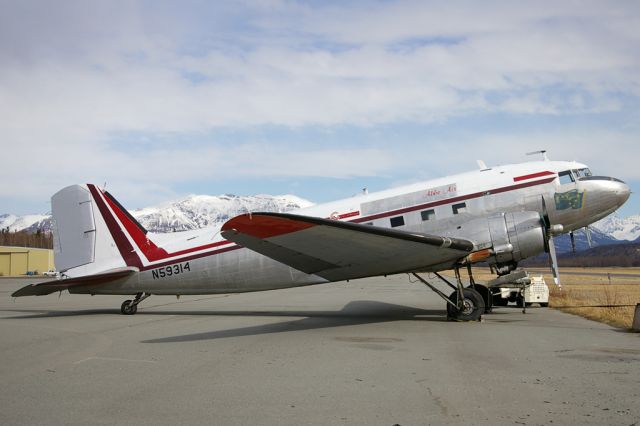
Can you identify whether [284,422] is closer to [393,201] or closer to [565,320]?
[393,201]

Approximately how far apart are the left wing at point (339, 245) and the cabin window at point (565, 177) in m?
3.58

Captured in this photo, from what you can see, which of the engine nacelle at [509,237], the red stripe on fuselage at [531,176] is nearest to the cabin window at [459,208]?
the engine nacelle at [509,237]

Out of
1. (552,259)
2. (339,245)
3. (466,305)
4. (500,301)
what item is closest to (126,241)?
(339,245)

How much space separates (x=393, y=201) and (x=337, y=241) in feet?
12.6

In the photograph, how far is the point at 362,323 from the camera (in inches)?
516

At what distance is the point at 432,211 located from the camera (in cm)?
1410

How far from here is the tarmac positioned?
5.03 metres

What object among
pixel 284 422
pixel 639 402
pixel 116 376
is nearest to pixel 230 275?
pixel 116 376

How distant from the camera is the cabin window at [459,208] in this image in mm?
13898

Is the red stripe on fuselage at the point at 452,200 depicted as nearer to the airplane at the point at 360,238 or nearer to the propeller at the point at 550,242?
the airplane at the point at 360,238

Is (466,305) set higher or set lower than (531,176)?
lower

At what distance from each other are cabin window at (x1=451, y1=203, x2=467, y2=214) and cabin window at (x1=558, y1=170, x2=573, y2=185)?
2.77m

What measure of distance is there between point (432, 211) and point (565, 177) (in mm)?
3797

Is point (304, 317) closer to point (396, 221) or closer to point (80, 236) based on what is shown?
point (396, 221)
